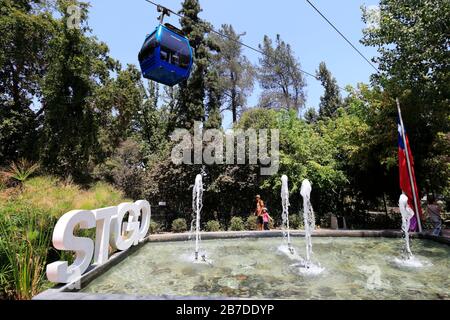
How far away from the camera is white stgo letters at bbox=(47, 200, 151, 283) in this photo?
5211 millimetres

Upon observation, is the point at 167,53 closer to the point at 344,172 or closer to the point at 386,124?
the point at 386,124

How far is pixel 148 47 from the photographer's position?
8930mm

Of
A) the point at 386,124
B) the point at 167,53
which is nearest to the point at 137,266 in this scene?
the point at 167,53

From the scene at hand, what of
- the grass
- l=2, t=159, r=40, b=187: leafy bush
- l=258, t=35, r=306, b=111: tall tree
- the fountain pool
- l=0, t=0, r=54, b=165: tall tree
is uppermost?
l=258, t=35, r=306, b=111: tall tree

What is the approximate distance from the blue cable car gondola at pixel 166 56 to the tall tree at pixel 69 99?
13483 mm

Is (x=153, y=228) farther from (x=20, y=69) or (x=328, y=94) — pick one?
(x=328, y=94)

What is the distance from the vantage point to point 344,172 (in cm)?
1666

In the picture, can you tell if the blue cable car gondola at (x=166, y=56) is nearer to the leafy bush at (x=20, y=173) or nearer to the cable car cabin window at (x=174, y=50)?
the cable car cabin window at (x=174, y=50)

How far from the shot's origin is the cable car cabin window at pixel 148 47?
8.76m

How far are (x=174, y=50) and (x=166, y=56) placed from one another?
327 millimetres

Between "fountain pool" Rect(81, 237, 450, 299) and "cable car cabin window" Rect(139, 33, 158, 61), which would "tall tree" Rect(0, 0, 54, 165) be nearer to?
"cable car cabin window" Rect(139, 33, 158, 61)

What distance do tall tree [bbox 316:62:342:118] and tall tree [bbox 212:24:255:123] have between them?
8.09 metres

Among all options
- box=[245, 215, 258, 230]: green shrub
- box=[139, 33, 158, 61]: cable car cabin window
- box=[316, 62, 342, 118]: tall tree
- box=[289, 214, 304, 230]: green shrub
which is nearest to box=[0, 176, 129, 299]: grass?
box=[139, 33, 158, 61]: cable car cabin window

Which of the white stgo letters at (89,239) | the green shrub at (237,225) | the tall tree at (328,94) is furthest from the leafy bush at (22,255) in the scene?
the tall tree at (328,94)
